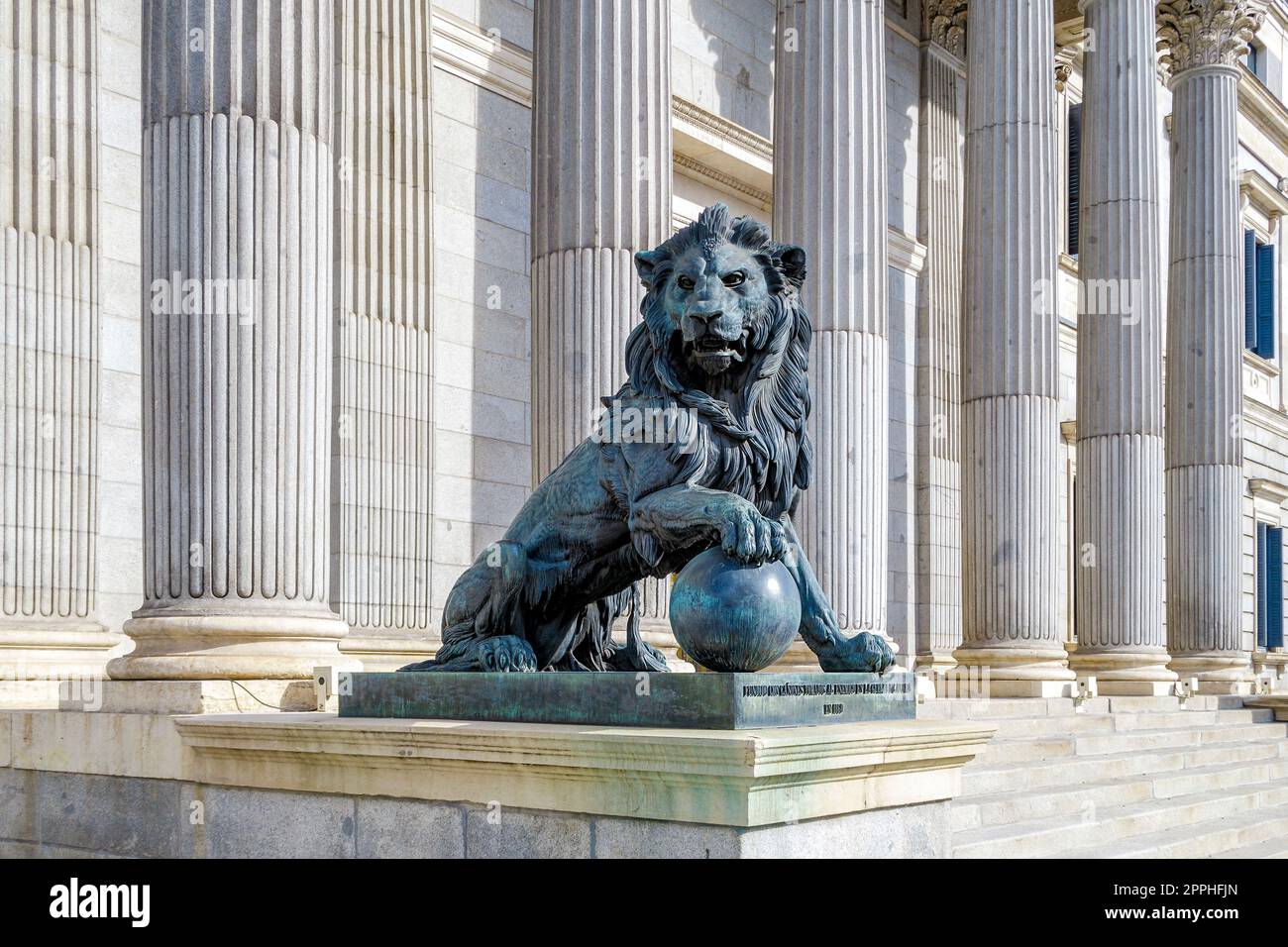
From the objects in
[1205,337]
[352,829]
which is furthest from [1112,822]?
[1205,337]

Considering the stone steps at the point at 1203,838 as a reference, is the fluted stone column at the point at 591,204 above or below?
above

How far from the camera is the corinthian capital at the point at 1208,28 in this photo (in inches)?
1027

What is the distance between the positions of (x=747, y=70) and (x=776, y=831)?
63.6ft

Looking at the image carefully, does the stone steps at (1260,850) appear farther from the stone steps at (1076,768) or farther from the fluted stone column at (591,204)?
the fluted stone column at (591,204)

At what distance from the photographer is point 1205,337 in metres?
26.3

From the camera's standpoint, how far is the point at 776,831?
498 centimetres

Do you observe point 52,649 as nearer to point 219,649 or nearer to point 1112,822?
point 219,649

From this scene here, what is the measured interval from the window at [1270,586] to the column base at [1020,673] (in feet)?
68.4

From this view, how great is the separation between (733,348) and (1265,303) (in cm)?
3795

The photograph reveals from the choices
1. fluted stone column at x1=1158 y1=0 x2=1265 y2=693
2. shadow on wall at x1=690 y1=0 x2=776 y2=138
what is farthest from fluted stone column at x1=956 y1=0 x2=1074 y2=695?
fluted stone column at x1=1158 y1=0 x2=1265 y2=693

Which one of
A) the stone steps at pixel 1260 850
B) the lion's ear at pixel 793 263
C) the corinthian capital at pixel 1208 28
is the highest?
the corinthian capital at pixel 1208 28

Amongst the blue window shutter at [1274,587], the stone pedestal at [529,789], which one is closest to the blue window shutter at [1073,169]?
the blue window shutter at [1274,587]
